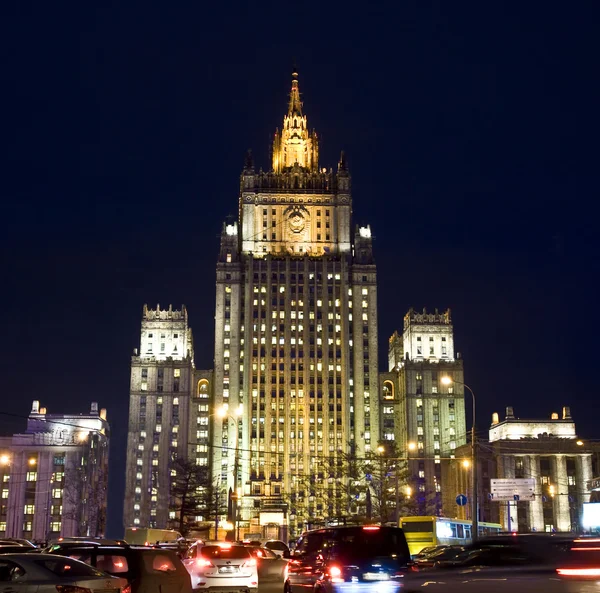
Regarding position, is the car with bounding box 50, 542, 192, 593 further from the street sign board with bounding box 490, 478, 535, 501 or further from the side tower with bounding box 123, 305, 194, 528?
the side tower with bounding box 123, 305, 194, 528

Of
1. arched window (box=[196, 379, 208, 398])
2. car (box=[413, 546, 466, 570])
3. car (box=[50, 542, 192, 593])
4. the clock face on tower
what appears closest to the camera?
car (box=[413, 546, 466, 570])

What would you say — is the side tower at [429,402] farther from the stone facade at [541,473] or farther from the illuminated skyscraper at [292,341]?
the stone facade at [541,473]

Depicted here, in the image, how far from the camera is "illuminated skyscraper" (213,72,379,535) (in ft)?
480

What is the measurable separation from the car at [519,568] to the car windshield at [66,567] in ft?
23.6

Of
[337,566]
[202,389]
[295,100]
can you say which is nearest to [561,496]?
[202,389]

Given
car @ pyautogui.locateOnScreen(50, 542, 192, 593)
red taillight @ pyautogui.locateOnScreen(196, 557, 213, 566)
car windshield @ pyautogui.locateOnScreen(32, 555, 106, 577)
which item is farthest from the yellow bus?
car windshield @ pyautogui.locateOnScreen(32, 555, 106, 577)

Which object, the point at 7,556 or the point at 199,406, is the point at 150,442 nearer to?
the point at 199,406

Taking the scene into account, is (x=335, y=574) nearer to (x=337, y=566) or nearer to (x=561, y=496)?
(x=337, y=566)

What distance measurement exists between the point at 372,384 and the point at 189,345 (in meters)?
39.6

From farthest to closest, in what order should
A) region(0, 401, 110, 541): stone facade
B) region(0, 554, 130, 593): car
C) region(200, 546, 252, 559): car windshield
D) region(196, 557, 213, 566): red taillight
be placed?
region(0, 401, 110, 541): stone facade < region(200, 546, 252, 559): car windshield < region(196, 557, 213, 566): red taillight < region(0, 554, 130, 593): car

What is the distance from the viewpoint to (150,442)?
157 m

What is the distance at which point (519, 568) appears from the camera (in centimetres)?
1279

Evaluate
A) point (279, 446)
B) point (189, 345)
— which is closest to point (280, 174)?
point (189, 345)

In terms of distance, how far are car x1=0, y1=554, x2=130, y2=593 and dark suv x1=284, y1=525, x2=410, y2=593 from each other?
5122 mm
